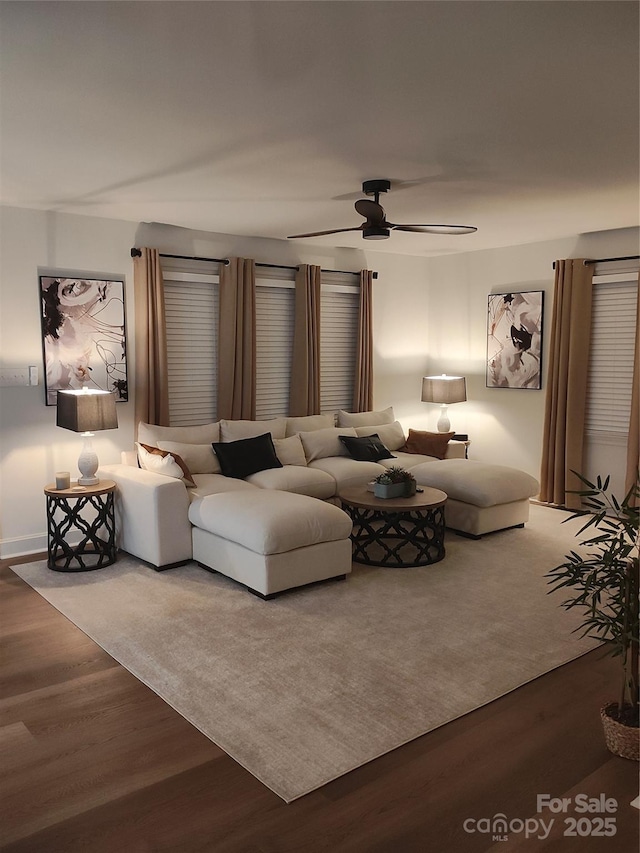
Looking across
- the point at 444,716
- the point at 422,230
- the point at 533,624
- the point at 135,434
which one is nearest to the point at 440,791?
→ the point at 444,716

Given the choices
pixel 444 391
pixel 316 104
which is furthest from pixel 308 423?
pixel 316 104

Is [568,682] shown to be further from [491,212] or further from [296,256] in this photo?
[296,256]

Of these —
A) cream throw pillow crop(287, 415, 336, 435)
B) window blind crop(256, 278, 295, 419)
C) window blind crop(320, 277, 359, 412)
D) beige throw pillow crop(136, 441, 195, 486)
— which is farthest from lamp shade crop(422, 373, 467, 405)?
beige throw pillow crop(136, 441, 195, 486)

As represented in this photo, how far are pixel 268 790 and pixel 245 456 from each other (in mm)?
3544

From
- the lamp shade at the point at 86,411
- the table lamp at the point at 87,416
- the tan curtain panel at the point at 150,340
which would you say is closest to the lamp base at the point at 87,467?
the table lamp at the point at 87,416

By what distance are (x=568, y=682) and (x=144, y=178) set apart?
149 inches

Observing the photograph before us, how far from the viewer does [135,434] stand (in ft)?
20.0

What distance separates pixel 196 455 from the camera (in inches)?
230

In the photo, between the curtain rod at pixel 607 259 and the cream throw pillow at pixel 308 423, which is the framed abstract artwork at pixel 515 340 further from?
the cream throw pillow at pixel 308 423

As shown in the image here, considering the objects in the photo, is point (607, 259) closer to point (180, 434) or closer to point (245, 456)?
point (245, 456)

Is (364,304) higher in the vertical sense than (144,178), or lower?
lower

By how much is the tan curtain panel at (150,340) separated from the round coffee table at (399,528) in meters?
1.89

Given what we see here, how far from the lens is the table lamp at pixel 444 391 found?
7629 mm

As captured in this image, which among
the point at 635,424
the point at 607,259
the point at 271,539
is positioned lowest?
the point at 271,539
